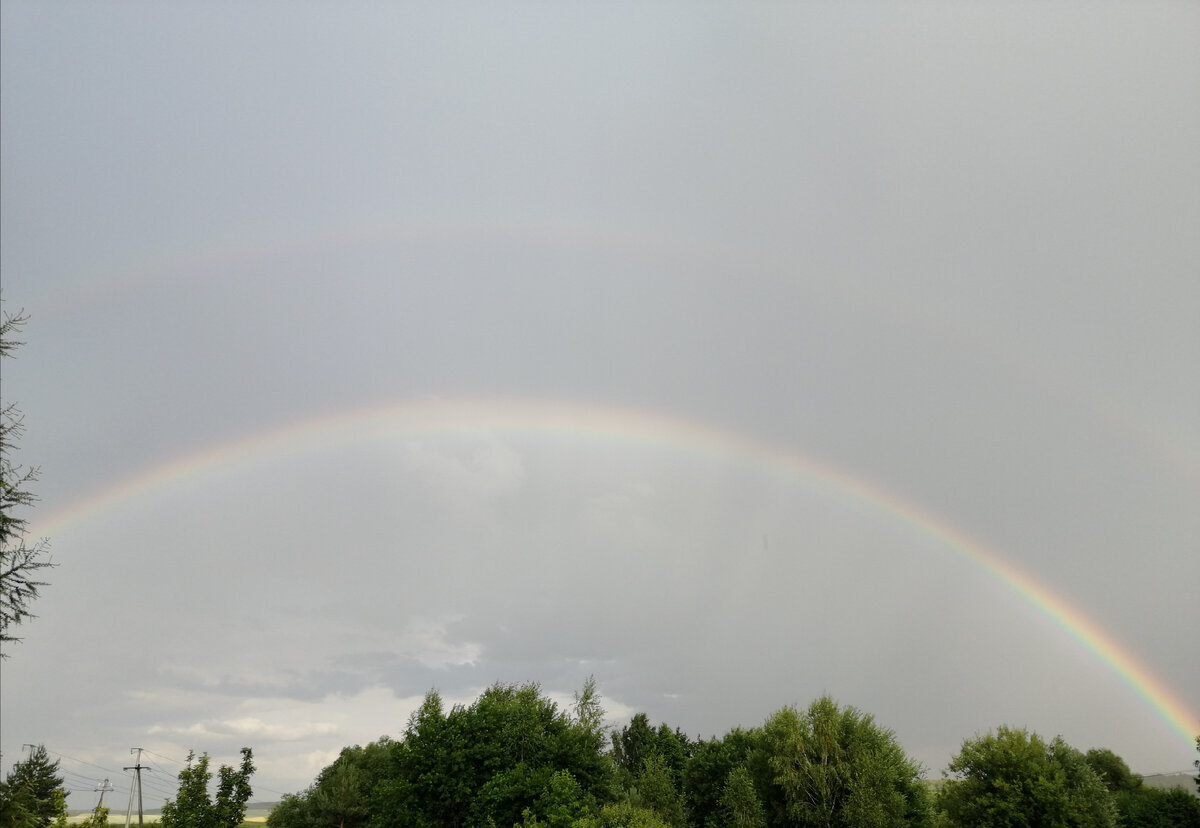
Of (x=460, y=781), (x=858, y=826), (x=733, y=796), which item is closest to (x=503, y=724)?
(x=460, y=781)

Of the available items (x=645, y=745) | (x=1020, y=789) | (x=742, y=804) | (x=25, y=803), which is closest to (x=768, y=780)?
(x=742, y=804)

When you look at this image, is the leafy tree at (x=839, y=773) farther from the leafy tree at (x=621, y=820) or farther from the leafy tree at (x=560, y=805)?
the leafy tree at (x=621, y=820)

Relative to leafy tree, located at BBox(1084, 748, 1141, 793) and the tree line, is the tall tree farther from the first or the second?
leafy tree, located at BBox(1084, 748, 1141, 793)

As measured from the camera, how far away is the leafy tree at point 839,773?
2360 inches

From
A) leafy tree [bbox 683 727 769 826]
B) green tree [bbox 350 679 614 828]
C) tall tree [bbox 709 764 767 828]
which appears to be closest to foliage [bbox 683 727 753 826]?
leafy tree [bbox 683 727 769 826]

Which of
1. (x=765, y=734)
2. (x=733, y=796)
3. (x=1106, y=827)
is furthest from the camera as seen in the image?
(x=765, y=734)

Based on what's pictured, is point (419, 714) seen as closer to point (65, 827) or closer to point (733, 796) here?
point (733, 796)

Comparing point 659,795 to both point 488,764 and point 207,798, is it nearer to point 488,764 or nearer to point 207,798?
point 488,764

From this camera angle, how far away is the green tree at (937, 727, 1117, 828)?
52.8 m

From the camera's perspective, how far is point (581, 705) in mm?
64062

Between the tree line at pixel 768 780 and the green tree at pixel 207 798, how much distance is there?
11064 mm

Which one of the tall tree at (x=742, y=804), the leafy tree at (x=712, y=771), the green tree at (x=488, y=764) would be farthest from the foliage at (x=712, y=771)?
the green tree at (x=488, y=764)

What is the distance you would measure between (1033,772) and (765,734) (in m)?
24.4

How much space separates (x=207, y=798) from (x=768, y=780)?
4913 centimetres
